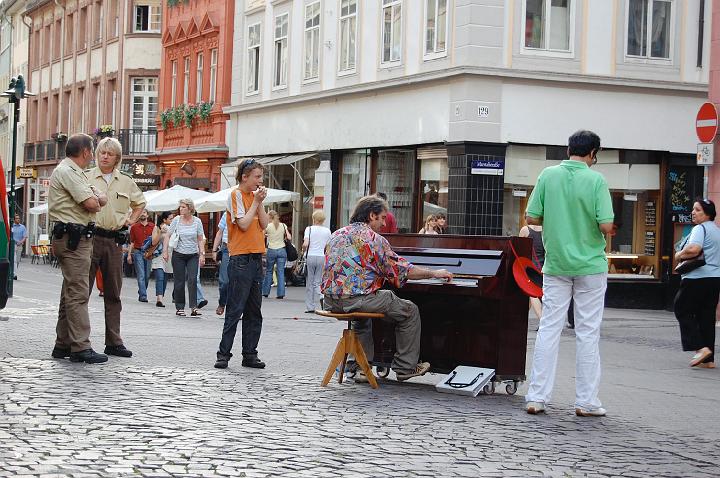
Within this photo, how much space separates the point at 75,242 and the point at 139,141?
1566 inches

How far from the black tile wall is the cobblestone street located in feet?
42.9

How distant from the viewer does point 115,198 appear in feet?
43.3

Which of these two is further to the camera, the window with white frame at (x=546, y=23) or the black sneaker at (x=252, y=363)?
the window with white frame at (x=546, y=23)

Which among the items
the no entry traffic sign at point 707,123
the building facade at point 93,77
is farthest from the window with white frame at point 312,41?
the no entry traffic sign at point 707,123

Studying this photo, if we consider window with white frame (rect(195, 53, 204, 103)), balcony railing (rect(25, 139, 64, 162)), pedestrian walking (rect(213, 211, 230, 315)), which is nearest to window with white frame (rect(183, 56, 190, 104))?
window with white frame (rect(195, 53, 204, 103))

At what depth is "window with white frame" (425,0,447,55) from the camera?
2923 cm

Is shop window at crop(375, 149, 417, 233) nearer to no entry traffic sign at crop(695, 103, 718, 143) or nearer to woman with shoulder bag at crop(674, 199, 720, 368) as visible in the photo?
no entry traffic sign at crop(695, 103, 718, 143)

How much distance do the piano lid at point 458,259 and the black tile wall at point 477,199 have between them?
1589cm

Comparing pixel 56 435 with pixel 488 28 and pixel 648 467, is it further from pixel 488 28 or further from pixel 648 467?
pixel 488 28

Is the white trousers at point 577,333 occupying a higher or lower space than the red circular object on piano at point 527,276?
lower

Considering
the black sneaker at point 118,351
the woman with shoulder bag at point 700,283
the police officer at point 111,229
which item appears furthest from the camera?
the woman with shoulder bag at point 700,283

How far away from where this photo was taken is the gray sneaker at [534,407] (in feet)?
33.8

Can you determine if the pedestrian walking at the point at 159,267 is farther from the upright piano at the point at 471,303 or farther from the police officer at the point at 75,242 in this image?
the upright piano at the point at 471,303

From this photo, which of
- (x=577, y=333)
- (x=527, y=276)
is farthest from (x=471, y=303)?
(x=577, y=333)
